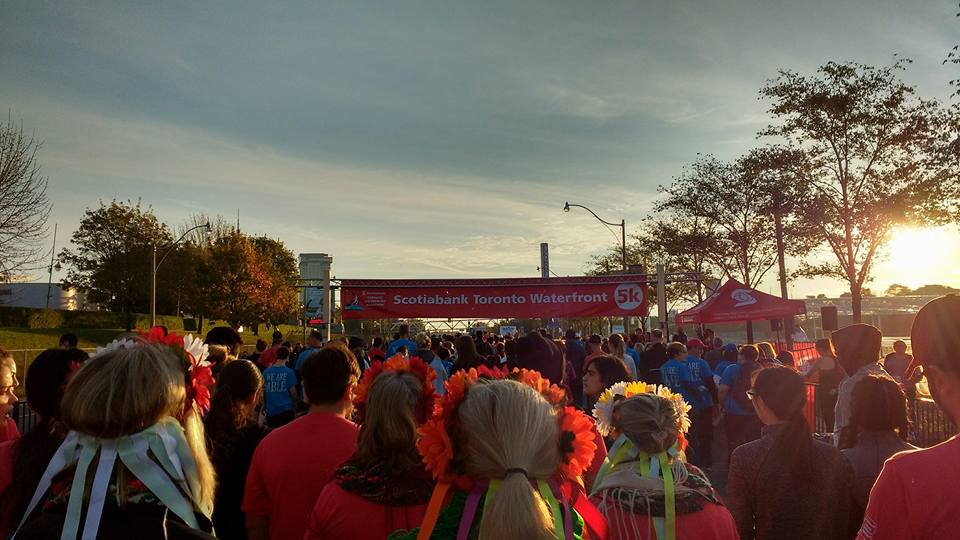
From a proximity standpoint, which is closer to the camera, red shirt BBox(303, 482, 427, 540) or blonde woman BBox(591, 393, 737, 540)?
blonde woman BBox(591, 393, 737, 540)

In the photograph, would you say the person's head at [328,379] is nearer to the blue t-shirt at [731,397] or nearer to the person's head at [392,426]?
the person's head at [392,426]

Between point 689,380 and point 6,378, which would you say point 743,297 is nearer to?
point 689,380

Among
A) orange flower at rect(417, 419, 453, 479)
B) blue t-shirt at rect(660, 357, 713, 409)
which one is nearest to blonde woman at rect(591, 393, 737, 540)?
orange flower at rect(417, 419, 453, 479)

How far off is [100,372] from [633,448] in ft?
6.53

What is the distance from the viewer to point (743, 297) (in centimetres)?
1420

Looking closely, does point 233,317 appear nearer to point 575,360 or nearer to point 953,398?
point 575,360

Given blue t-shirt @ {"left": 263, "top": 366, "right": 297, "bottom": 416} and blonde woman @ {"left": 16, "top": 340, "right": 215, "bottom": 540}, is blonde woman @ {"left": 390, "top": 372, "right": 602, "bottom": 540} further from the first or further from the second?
blue t-shirt @ {"left": 263, "top": 366, "right": 297, "bottom": 416}

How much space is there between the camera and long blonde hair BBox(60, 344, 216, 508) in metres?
1.95

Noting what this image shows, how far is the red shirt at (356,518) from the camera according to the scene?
254cm

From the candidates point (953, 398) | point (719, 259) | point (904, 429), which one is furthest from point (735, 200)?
point (953, 398)

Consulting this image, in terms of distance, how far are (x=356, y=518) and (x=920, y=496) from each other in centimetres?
193

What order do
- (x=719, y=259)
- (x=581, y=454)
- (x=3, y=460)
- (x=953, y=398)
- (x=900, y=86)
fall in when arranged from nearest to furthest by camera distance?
(x=953, y=398) < (x=581, y=454) < (x=3, y=460) < (x=900, y=86) < (x=719, y=259)

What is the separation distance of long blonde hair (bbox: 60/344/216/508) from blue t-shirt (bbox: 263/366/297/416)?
6.54 m

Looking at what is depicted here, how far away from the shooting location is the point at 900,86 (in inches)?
800
